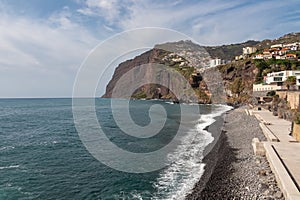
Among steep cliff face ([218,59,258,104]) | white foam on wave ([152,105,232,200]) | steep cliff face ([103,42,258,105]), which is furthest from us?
steep cliff face ([103,42,258,105])

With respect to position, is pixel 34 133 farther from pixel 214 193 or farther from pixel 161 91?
pixel 161 91

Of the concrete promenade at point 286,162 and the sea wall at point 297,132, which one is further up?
the sea wall at point 297,132

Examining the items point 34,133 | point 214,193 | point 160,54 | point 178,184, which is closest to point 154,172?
point 178,184

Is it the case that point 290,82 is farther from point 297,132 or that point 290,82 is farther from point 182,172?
point 182,172

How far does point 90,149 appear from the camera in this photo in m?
23.3

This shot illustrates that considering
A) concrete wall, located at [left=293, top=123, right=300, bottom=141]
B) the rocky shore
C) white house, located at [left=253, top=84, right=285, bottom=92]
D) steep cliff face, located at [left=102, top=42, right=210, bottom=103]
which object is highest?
steep cliff face, located at [left=102, top=42, right=210, bottom=103]

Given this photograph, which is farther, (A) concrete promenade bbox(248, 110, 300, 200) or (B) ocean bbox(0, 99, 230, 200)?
(B) ocean bbox(0, 99, 230, 200)

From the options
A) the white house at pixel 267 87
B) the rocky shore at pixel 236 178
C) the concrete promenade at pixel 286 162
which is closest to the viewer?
the concrete promenade at pixel 286 162

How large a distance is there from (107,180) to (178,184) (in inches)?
177

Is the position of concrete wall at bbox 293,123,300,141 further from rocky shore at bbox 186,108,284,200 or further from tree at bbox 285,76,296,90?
tree at bbox 285,76,296,90

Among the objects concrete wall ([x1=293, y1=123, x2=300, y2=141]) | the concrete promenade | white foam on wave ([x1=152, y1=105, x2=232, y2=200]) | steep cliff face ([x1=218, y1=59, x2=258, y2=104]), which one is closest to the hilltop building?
steep cliff face ([x1=218, y1=59, x2=258, y2=104])

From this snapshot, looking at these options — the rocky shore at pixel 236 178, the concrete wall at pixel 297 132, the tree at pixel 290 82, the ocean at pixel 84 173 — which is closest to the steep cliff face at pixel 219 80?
the tree at pixel 290 82

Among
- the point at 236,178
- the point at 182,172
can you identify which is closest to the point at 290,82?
the point at 182,172

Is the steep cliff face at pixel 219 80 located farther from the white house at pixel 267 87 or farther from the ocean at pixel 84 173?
the ocean at pixel 84 173
